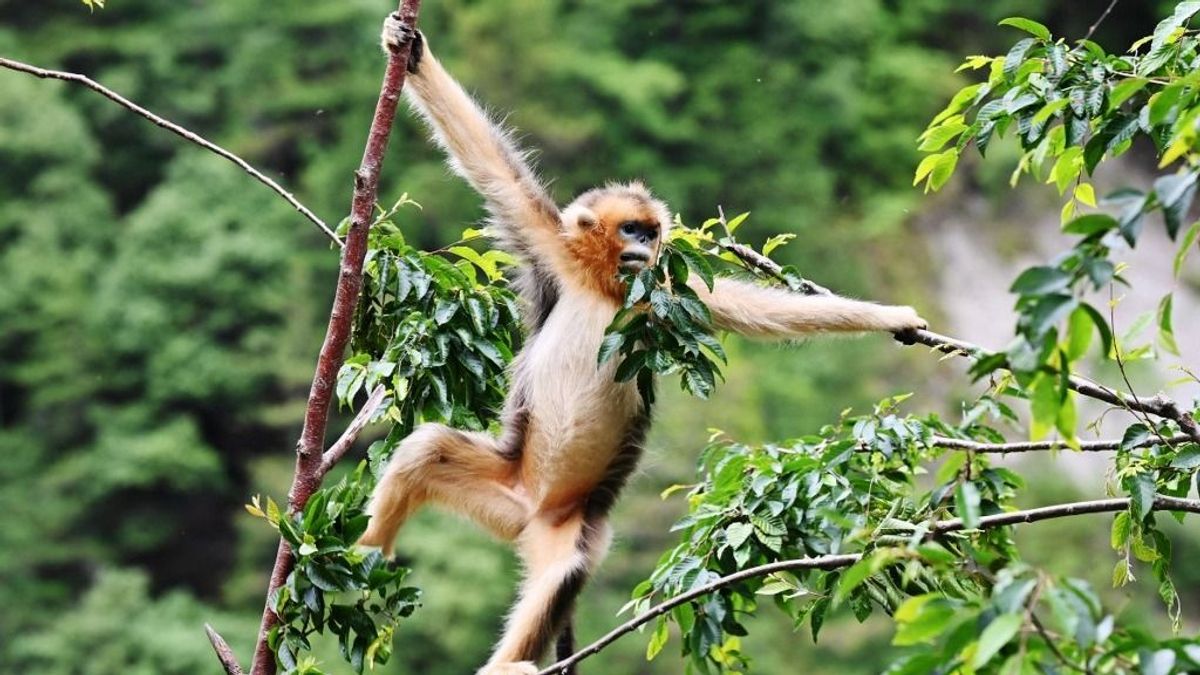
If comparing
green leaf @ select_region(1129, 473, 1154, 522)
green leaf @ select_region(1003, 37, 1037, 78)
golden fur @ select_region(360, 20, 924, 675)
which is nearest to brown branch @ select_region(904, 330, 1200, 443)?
green leaf @ select_region(1129, 473, 1154, 522)

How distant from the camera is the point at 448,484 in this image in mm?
4824

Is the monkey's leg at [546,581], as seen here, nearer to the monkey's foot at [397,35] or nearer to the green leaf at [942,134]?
the monkey's foot at [397,35]

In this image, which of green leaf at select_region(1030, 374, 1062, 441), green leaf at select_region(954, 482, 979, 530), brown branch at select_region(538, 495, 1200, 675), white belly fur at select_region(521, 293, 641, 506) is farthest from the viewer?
white belly fur at select_region(521, 293, 641, 506)

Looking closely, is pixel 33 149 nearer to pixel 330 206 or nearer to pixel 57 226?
pixel 57 226

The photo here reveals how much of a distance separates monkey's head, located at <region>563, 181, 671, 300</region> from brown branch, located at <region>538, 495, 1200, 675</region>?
1844 millimetres

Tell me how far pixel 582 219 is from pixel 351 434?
50.2 inches

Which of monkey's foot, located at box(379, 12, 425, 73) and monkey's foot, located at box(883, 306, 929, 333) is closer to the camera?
monkey's foot, located at box(379, 12, 425, 73)

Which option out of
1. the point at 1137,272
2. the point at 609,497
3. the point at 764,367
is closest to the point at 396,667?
the point at 764,367

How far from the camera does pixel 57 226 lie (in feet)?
89.8

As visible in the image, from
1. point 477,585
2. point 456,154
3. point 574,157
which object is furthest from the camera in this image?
point 574,157

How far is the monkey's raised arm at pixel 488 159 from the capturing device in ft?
15.3

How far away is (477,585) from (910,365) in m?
9.41

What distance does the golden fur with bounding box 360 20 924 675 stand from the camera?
4676 millimetres

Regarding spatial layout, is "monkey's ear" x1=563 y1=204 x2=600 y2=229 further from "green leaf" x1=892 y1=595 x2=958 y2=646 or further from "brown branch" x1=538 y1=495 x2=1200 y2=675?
"green leaf" x1=892 y1=595 x2=958 y2=646
